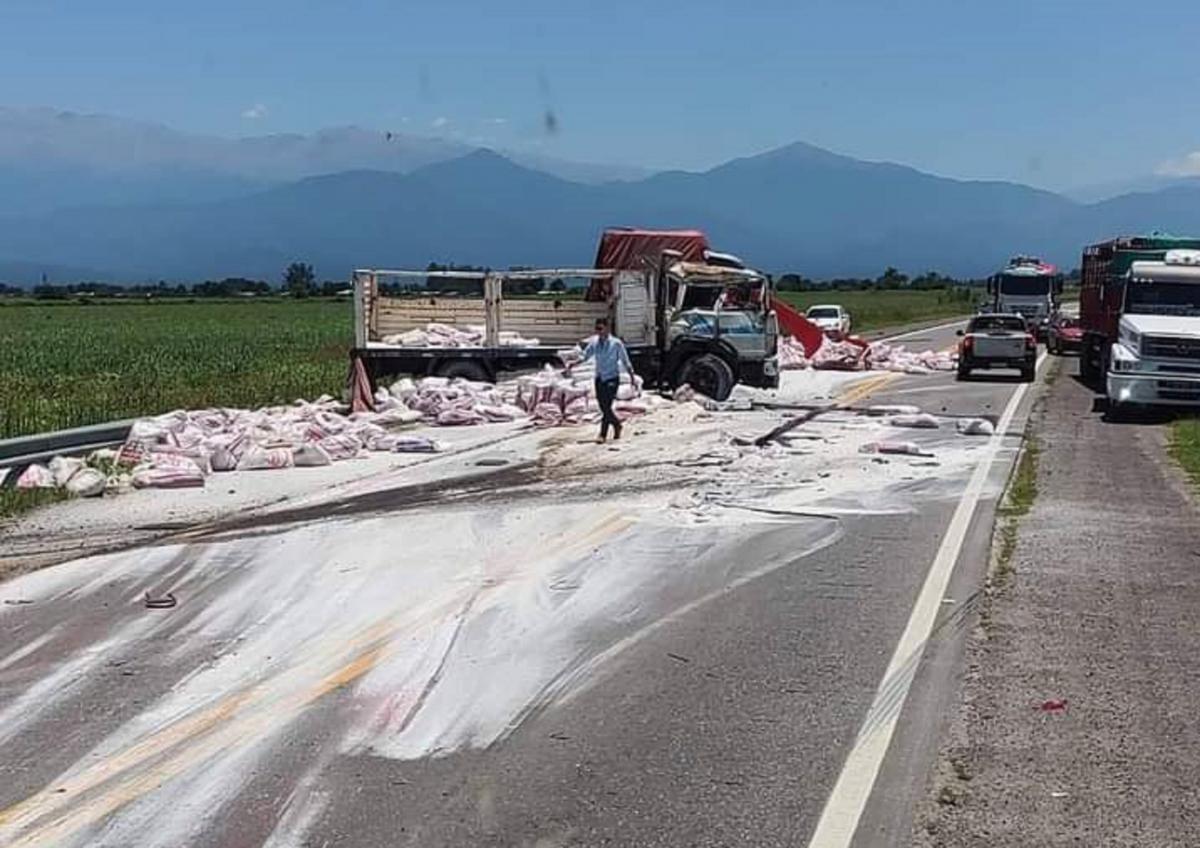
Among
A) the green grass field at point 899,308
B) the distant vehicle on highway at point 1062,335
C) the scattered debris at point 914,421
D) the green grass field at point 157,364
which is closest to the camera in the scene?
the scattered debris at point 914,421

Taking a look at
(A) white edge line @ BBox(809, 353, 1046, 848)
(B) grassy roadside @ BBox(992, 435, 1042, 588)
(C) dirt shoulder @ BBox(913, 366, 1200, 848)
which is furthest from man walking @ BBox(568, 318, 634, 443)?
(A) white edge line @ BBox(809, 353, 1046, 848)

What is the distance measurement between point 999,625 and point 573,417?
15225 mm

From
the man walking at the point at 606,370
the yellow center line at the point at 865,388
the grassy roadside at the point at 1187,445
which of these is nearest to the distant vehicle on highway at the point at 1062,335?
the yellow center line at the point at 865,388

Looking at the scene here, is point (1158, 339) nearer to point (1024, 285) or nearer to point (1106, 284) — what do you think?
point (1106, 284)

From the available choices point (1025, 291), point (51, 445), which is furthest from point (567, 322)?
point (1025, 291)

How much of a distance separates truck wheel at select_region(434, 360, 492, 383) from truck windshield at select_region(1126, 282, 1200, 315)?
11.4 metres

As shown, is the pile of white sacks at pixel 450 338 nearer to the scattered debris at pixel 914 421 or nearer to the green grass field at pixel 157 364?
the green grass field at pixel 157 364

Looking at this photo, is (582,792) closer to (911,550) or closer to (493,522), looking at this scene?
(911,550)

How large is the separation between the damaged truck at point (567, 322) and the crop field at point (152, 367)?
250cm

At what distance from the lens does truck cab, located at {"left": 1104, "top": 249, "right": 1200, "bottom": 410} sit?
24.7 meters

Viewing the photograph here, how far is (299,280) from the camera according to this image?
14900 cm

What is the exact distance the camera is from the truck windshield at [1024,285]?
52062 millimetres

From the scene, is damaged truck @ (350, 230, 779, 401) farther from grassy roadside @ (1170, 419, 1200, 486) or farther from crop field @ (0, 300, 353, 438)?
grassy roadside @ (1170, 419, 1200, 486)

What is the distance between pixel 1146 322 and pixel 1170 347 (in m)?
1.27
